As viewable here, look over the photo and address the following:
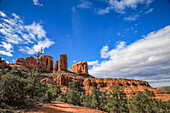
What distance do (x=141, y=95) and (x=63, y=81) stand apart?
2079 inches

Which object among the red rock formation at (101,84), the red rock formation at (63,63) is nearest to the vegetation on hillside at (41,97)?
the red rock formation at (101,84)

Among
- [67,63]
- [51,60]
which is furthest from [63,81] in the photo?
[51,60]

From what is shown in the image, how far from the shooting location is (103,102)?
26.9 m

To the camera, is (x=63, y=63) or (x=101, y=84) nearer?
(x=101, y=84)

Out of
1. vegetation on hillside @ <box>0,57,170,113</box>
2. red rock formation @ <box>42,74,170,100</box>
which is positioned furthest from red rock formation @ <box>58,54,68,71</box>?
vegetation on hillside @ <box>0,57,170,113</box>

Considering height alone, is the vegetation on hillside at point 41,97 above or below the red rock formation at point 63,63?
below

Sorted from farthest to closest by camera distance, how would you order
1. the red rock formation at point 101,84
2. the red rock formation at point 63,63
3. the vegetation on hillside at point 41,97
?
1. the red rock formation at point 63,63
2. the red rock formation at point 101,84
3. the vegetation on hillside at point 41,97

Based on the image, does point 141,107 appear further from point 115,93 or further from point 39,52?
point 39,52

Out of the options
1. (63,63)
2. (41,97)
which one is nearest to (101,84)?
(63,63)

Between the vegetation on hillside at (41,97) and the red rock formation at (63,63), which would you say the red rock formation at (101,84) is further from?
the vegetation on hillside at (41,97)

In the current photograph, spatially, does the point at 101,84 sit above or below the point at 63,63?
below

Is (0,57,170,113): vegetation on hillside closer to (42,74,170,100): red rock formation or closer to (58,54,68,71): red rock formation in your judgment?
(42,74,170,100): red rock formation

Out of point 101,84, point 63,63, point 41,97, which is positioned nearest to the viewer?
point 41,97

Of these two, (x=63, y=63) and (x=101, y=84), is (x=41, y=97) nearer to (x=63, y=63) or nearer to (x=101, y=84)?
(x=101, y=84)
